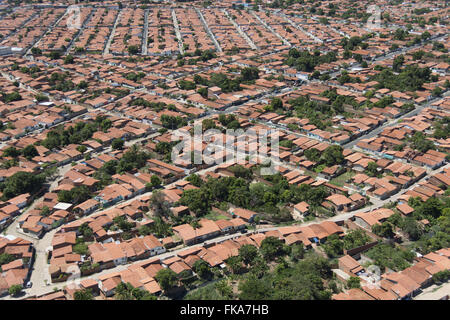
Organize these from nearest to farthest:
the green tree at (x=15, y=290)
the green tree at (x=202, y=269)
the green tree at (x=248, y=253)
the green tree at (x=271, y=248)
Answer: the green tree at (x=15, y=290), the green tree at (x=202, y=269), the green tree at (x=248, y=253), the green tree at (x=271, y=248)

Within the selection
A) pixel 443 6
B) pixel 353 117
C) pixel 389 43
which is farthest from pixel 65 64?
pixel 443 6

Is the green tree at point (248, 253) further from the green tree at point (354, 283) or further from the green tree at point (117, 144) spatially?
the green tree at point (117, 144)

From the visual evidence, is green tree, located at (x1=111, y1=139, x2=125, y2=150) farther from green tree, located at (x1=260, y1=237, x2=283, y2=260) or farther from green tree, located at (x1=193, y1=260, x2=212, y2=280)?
green tree, located at (x1=260, y1=237, x2=283, y2=260)

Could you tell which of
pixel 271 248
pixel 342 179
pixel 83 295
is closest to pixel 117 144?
pixel 83 295

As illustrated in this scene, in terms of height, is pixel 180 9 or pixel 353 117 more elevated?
pixel 180 9

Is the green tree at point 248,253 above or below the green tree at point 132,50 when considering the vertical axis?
below

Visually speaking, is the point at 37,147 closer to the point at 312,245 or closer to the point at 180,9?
the point at 312,245

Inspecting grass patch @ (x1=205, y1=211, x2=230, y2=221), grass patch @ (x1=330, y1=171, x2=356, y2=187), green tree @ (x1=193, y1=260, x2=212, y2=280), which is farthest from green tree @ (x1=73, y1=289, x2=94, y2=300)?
grass patch @ (x1=330, y1=171, x2=356, y2=187)

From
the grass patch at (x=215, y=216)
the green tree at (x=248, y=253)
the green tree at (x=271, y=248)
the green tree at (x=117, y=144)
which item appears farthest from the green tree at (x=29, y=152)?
the green tree at (x=271, y=248)
